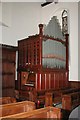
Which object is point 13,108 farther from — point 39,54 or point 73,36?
point 73,36

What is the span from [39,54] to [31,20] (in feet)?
6.18

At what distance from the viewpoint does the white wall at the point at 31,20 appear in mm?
4988

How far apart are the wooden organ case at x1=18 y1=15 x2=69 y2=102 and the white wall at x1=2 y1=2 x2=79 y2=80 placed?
0.22 meters

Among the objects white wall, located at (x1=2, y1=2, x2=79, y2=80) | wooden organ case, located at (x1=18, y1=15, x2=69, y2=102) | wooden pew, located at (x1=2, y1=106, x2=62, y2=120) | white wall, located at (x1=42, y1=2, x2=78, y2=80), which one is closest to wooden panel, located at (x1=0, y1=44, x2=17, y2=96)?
wooden organ case, located at (x1=18, y1=15, x2=69, y2=102)

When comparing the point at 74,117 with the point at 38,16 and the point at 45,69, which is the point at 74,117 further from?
the point at 38,16

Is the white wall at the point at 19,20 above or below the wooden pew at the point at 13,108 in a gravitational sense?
above

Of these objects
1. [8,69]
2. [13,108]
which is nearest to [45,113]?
[13,108]

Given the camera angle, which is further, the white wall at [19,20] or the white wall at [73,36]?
the white wall at [19,20]

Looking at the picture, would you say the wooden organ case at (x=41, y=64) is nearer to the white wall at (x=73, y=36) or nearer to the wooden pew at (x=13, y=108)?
the white wall at (x=73, y=36)

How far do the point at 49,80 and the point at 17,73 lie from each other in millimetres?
1019

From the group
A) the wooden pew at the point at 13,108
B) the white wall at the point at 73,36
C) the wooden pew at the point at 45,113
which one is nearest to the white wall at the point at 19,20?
the white wall at the point at 73,36

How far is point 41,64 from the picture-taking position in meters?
4.20

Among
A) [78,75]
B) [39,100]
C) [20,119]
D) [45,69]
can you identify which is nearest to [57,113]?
[20,119]

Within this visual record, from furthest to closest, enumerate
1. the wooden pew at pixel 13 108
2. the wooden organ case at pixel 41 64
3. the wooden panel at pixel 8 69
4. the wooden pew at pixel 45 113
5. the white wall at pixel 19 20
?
1. the white wall at pixel 19 20
2. the wooden panel at pixel 8 69
3. the wooden organ case at pixel 41 64
4. the wooden pew at pixel 13 108
5. the wooden pew at pixel 45 113
